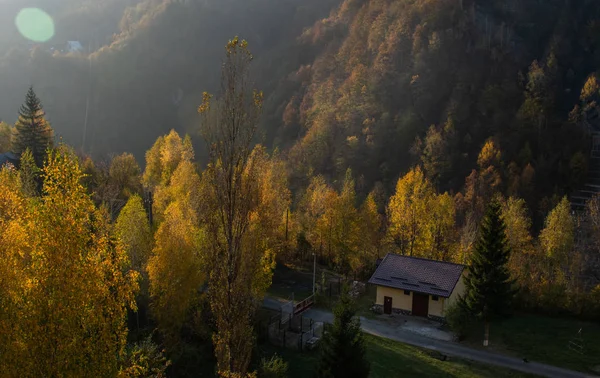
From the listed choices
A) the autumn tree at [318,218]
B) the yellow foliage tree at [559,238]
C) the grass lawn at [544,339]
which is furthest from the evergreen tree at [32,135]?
the yellow foliage tree at [559,238]

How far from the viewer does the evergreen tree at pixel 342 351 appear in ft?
65.6

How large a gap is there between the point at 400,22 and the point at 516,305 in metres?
78.6

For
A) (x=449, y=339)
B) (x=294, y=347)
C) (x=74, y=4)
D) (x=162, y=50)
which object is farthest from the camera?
(x=74, y=4)

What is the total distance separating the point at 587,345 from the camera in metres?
30.6

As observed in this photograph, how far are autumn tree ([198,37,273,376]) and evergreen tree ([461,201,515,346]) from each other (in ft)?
75.6

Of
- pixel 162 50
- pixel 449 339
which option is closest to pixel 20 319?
pixel 449 339

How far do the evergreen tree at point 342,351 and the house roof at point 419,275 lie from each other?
54.2ft

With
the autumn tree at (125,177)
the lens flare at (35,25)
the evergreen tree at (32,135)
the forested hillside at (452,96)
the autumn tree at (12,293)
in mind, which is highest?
the lens flare at (35,25)

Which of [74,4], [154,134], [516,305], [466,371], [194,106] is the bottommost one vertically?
[466,371]

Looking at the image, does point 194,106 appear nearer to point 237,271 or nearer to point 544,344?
point 544,344

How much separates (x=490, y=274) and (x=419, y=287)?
19.6 feet

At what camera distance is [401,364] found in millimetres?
27719

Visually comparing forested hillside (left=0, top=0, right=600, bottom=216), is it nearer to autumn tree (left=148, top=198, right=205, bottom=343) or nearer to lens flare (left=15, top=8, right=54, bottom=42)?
lens flare (left=15, top=8, right=54, bottom=42)

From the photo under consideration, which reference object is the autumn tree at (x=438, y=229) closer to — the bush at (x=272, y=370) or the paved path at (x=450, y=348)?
the paved path at (x=450, y=348)
